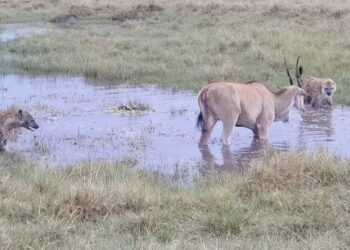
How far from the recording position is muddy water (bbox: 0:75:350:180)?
1023cm

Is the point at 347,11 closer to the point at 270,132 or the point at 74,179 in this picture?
→ the point at 270,132

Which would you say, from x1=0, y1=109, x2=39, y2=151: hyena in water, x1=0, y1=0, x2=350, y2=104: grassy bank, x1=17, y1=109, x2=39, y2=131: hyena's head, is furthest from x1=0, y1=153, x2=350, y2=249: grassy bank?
x1=0, y1=0, x2=350, y2=104: grassy bank

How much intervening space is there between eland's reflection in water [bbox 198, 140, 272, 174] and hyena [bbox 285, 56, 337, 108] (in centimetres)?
297

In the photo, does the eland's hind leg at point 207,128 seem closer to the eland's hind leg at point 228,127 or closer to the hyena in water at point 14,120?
the eland's hind leg at point 228,127

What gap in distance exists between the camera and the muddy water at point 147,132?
1023 cm

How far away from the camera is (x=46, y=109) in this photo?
44.7 feet

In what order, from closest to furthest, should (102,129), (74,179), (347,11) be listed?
(74,179) → (102,129) → (347,11)

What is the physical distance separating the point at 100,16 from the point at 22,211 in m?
26.1

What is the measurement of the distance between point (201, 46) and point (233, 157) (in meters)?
9.68

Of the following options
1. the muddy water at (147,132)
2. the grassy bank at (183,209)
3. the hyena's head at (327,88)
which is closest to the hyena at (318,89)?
the hyena's head at (327,88)

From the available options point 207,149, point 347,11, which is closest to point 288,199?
point 207,149

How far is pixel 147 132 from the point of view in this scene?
1182 centimetres

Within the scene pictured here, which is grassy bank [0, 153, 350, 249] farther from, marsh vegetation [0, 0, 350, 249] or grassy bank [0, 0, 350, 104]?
grassy bank [0, 0, 350, 104]

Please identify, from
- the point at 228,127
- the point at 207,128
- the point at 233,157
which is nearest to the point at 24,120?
the point at 207,128
